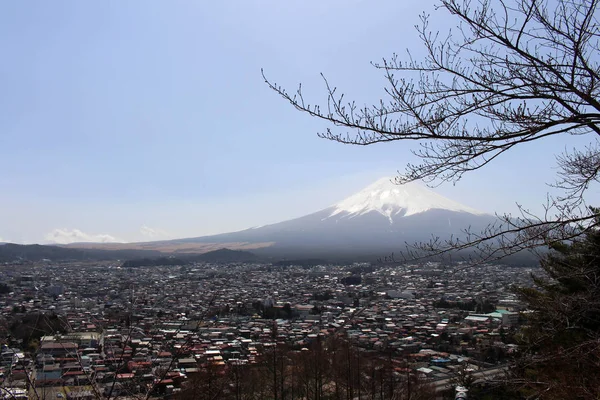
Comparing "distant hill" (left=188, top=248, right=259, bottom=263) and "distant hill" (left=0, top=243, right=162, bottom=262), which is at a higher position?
"distant hill" (left=0, top=243, right=162, bottom=262)

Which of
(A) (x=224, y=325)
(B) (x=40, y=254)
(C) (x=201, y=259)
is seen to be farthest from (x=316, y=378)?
(B) (x=40, y=254)

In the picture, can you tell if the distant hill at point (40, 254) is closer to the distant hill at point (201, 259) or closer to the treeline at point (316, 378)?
the distant hill at point (201, 259)

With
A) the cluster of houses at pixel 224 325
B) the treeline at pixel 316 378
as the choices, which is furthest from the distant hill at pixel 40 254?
the treeline at pixel 316 378

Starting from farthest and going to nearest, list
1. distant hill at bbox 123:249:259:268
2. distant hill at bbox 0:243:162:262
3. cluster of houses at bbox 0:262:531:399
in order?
1. distant hill at bbox 0:243:162:262
2. distant hill at bbox 123:249:259:268
3. cluster of houses at bbox 0:262:531:399

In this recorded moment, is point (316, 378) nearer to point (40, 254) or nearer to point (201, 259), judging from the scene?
point (201, 259)

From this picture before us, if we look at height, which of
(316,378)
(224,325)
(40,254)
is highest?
(40,254)

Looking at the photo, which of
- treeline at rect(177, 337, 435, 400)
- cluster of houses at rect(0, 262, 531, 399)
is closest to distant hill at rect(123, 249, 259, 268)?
cluster of houses at rect(0, 262, 531, 399)

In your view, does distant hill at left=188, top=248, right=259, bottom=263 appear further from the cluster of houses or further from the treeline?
the treeline

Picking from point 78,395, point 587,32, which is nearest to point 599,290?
A: point 587,32
